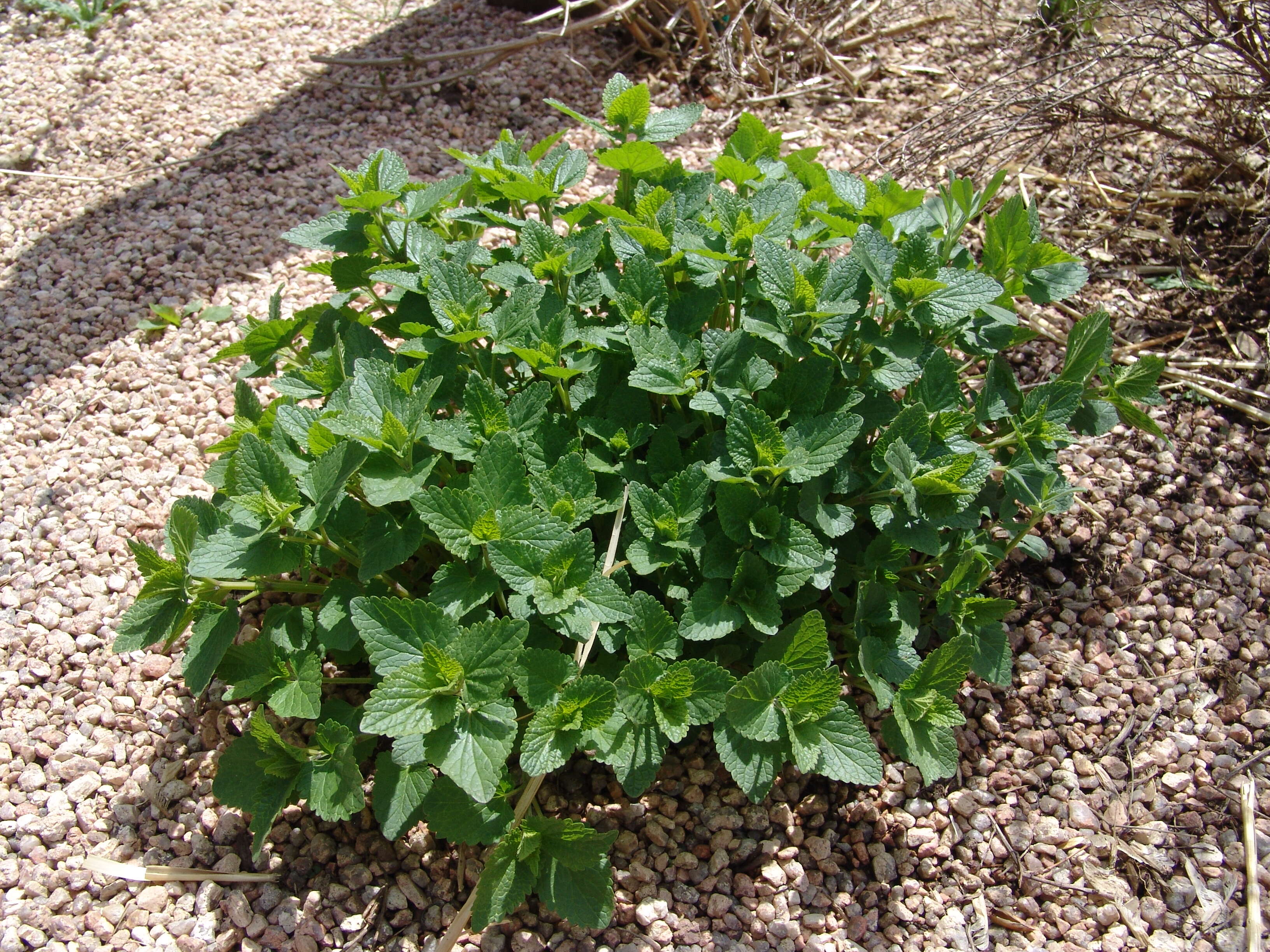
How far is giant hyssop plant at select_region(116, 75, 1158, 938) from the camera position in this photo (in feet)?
5.42

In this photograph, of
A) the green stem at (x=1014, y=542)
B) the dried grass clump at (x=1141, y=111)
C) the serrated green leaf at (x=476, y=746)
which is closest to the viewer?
the serrated green leaf at (x=476, y=746)

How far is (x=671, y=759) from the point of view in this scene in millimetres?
2045

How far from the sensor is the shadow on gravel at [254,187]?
118 inches

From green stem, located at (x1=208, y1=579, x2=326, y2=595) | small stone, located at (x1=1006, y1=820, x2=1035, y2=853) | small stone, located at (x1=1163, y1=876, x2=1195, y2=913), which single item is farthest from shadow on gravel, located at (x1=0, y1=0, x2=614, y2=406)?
small stone, located at (x1=1163, y1=876, x2=1195, y2=913)

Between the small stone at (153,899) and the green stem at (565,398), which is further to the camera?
the green stem at (565,398)

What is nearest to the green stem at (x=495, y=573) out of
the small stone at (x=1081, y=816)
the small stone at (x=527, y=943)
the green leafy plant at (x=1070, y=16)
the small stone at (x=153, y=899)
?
the small stone at (x=527, y=943)

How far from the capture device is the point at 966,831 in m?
1.98

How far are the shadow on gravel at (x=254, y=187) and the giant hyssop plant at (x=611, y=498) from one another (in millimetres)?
1131

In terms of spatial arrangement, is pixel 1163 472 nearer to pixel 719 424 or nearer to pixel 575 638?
pixel 719 424

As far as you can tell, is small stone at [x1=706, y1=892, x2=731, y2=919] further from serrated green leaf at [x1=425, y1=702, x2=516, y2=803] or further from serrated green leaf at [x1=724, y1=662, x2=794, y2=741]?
serrated green leaf at [x1=425, y1=702, x2=516, y2=803]

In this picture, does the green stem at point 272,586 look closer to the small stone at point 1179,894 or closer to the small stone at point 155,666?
the small stone at point 155,666

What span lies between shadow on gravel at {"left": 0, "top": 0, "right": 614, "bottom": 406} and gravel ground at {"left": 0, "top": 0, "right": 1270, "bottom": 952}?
0.06 ft

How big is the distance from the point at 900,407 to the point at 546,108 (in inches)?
98.2

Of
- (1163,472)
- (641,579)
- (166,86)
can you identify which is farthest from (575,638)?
(166,86)
